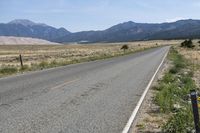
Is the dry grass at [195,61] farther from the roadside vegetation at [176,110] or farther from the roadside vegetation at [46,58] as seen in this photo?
the roadside vegetation at [46,58]

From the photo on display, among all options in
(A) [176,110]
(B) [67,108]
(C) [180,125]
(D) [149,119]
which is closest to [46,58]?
(B) [67,108]

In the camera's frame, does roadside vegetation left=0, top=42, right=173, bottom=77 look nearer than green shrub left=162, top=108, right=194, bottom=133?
No

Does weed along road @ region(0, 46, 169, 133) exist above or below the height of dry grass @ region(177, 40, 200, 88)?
above

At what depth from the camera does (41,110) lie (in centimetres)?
966

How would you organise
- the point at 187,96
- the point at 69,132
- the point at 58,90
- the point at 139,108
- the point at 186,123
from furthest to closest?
1. the point at 58,90
2. the point at 187,96
3. the point at 139,108
4. the point at 186,123
5. the point at 69,132

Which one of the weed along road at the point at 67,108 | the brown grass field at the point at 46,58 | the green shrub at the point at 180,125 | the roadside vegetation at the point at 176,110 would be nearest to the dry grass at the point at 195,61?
the roadside vegetation at the point at 176,110

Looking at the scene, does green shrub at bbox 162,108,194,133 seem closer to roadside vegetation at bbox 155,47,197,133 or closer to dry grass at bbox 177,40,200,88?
roadside vegetation at bbox 155,47,197,133

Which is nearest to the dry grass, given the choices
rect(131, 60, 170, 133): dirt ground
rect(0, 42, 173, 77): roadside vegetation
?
rect(131, 60, 170, 133): dirt ground

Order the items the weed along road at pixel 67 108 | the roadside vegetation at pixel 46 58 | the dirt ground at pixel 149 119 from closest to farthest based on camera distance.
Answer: the weed along road at pixel 67 108 → the dirt ground at pixel 149 119 → the roadside vegetation at pixel 46 58

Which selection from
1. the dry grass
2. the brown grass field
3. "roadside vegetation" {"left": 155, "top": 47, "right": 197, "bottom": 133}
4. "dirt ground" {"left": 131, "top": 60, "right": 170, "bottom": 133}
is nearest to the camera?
"roadside vegetation" {"left": 155, "top": 47, "right": 197, "bottom": 133}

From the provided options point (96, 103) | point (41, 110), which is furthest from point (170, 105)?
point (41, 110)

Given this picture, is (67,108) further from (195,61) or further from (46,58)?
(46,58)

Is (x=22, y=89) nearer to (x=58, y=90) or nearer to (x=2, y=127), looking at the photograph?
(x=58, y=90)

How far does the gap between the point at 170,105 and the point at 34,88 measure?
604 cm
